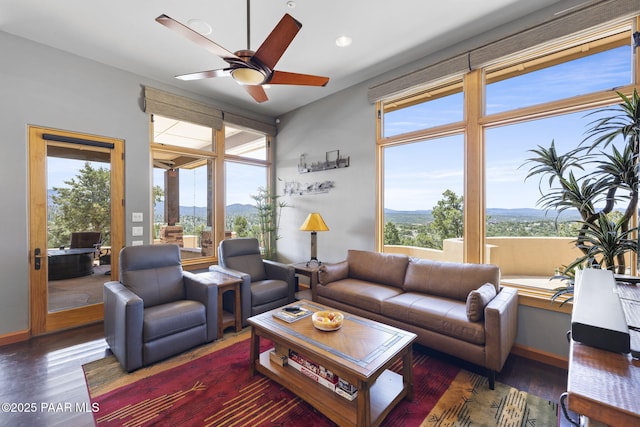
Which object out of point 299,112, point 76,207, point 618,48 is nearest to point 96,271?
point 76,207

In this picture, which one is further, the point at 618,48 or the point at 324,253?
the point at 324,253

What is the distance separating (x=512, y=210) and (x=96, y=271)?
5110 millimetres

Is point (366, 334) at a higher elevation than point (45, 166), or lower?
lower

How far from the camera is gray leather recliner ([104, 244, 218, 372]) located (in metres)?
2.35

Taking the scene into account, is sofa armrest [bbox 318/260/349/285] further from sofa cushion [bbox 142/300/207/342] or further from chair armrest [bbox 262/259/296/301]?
sofa cushion [bbox 142/300/207/342]

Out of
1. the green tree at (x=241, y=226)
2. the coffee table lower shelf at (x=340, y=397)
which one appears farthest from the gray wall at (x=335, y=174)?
the coffee table lower shelf at (x=340, y=397)

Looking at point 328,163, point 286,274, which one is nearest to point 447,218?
point 328,163

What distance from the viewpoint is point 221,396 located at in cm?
206

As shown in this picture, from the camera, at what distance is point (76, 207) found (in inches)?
134

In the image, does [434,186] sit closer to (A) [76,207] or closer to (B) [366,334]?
(B) [366,334]

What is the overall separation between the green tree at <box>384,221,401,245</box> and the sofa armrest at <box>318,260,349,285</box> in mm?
720

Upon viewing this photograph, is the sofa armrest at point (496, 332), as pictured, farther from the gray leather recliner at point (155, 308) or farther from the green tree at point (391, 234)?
the gray leather recliner at point (155, 308)

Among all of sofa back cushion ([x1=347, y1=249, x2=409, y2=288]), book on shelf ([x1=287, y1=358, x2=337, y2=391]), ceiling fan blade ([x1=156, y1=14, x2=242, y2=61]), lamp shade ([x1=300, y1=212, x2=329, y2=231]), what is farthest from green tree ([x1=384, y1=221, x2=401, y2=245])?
ceiling fan blade ([x1=156, y1=14, x2=242, y2=61])

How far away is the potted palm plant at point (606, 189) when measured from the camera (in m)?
1.95
